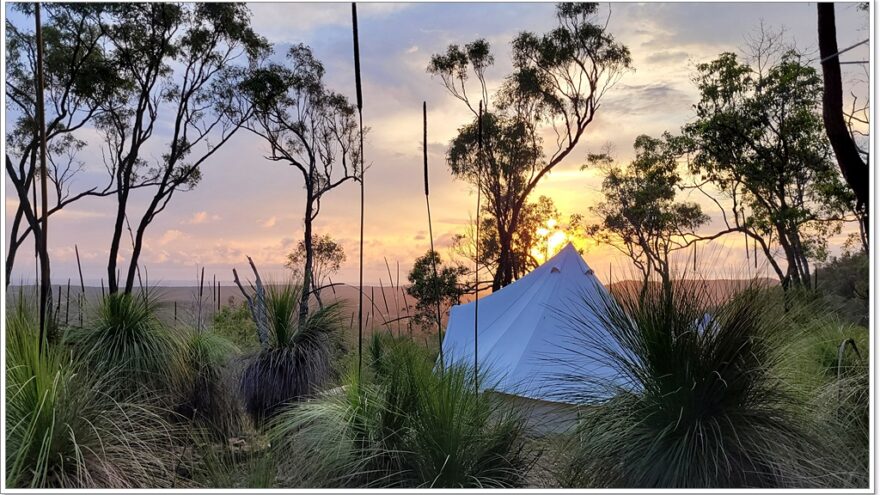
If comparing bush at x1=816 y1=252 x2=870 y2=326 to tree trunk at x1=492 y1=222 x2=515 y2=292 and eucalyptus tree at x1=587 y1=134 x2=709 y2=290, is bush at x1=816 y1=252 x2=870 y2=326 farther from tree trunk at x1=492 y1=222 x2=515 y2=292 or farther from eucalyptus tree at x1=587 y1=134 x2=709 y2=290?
tree trunk at x1=492 y1=222 x2=515 y2=292

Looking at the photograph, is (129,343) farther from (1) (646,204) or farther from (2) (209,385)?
(1) (646,204)

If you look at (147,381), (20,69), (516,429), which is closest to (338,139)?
(20,69)

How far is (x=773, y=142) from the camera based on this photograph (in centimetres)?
1125

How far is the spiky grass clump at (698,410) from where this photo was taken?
8.32ft

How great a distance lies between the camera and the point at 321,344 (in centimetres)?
549

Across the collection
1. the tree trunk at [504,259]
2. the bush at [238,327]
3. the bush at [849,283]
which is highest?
the tree trunk at [504,259]

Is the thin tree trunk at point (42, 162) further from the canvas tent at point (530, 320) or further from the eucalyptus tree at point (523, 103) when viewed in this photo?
the eucalyptus tree at point (523, 103)

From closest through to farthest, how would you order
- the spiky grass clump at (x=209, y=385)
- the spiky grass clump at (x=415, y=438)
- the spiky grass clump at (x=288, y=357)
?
1. the spiky grass clump at (x=415, y=438)
2. the spiky grass clump at (x=209, y=385)
3. the spiky grass clump at (x=288, y=357)

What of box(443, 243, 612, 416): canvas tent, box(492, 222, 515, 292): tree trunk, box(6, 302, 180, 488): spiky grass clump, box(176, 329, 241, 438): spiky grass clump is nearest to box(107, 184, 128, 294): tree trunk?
box(176, 329, 241, 438): spiky grass clump

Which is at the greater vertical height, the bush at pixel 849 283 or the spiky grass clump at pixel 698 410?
the bush at pixel 849 283

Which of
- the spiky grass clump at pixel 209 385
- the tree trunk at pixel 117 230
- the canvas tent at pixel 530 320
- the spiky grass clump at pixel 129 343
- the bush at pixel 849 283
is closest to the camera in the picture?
the spiky grass clump at pixel 129 343

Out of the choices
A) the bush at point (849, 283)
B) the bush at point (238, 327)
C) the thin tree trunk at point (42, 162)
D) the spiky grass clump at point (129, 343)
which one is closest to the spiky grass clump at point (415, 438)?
the thin tree trunk at point (42, 162)

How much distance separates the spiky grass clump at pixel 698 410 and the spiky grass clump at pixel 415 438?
331 millimetres

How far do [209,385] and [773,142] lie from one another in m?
10.2
